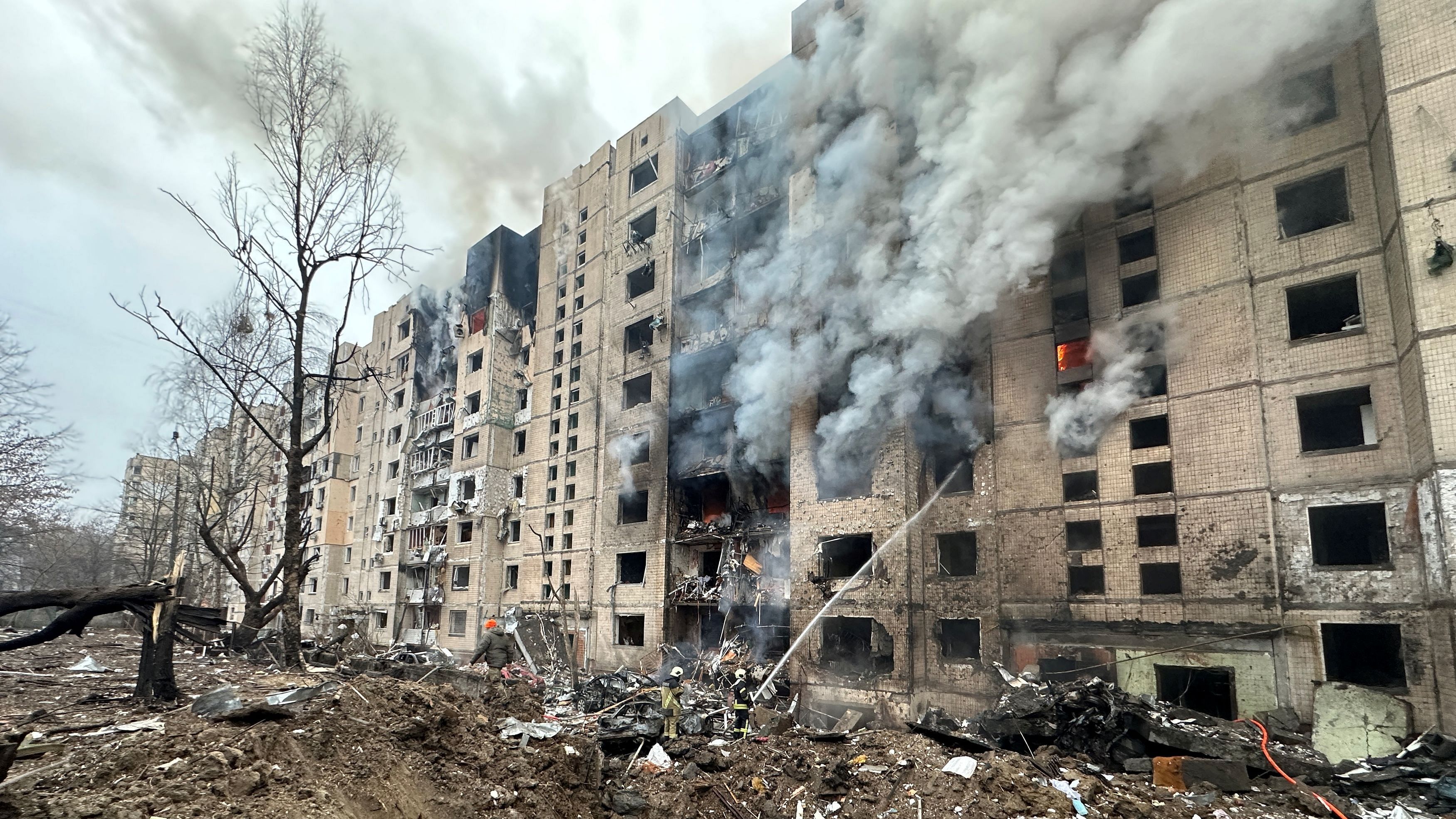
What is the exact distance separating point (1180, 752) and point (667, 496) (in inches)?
814

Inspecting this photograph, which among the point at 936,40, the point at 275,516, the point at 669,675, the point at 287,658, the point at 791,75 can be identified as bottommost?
the point at 669,675

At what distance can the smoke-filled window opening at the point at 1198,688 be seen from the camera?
14812 millimetres

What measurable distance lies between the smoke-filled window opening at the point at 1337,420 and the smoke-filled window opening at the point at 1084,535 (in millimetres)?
4384

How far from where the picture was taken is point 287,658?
13.7 m

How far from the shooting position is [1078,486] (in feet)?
57.6

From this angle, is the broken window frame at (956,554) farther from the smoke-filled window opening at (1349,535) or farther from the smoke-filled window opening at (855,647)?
the smoke-filled window opening at (1349,535)

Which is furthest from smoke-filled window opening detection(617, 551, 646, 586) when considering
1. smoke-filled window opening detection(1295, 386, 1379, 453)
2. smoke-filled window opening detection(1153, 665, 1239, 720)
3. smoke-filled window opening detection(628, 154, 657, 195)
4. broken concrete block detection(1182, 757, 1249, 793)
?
smoke-filled window opening detection(1295, 386, 1379, 453)

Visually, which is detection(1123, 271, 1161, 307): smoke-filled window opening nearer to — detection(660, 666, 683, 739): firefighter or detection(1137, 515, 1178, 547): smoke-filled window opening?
detection(1137, 515, 1178, 547): smoke-filled window opening

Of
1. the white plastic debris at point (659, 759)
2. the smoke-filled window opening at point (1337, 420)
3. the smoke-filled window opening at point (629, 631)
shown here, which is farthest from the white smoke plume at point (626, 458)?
the smoke-filled window opening at point (1337, 420)

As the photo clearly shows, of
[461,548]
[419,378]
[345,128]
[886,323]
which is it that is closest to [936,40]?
[886,323]

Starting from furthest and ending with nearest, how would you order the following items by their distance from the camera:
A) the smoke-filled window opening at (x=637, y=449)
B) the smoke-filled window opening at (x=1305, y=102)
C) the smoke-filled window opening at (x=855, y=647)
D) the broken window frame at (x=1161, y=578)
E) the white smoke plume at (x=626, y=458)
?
the white smoke plume at (x=626, y=458) → the smoke-filled window opening at (x=637, y=449) → the smoke-filled window opening at (x=855, y=647) → the broken window frame at (x=1161, y=578) → the smoke-filled window opening at (x=1305, y=102)

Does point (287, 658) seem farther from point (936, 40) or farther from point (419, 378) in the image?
point (419, 378)

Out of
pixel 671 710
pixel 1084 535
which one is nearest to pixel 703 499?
pixel 671 710

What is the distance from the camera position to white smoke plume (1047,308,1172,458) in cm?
1681
